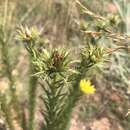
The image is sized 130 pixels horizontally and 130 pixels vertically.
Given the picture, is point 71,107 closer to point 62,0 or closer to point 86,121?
point 86,121

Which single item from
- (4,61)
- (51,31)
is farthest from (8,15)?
(4,61)

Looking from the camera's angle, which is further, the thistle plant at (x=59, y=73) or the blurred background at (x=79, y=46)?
the blurred background at (x=79, y=46)

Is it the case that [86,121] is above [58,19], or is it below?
below

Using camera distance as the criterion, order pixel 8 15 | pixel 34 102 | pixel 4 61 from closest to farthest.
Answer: pixel 34 102, pixel 4 61, pixel 8 15

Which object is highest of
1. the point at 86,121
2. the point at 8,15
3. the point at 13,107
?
the point at 8,15

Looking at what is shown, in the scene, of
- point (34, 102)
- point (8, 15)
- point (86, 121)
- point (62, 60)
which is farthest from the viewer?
point (8, 15)

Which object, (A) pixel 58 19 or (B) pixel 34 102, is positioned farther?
(A) pixel 58 19

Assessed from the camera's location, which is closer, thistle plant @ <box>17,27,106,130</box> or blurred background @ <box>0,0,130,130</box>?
thistle plant @ <box>17,27,106,130</box>

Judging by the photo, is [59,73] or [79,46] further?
[79,46]
